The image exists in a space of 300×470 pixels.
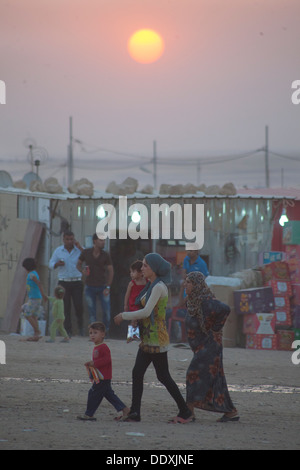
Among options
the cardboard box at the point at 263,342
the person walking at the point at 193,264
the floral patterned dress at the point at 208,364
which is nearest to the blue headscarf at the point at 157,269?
the floral patterned dress at the point at 208,364

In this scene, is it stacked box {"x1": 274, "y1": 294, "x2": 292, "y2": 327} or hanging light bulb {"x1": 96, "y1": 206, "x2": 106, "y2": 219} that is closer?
stacked box {"x1": 274, "y1": 294, "x2": 292, "y2": 327}

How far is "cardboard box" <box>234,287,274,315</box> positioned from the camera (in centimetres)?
1503

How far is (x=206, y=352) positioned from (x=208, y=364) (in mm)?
113

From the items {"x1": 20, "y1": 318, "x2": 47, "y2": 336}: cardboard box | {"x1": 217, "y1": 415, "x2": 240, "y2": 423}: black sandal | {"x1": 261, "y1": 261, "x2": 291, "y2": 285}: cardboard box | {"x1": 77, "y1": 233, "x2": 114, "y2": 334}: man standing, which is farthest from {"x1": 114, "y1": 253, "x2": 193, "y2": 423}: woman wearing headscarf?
{"x1": 20, "y1": 318, "x2": 47, "y2": 336}: cardboard box

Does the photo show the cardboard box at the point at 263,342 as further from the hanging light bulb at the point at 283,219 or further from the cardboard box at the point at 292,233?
the hanging light bulb at the point at 283,219

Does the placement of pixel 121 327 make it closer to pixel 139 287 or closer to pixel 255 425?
pixel 139 287

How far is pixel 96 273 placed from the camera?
15.1 metres

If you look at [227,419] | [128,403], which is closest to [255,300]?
[128,403]

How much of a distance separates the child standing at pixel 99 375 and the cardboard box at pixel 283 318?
26.5 ft

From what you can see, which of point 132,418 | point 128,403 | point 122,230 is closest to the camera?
point 132,418

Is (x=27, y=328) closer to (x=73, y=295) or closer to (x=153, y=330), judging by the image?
(x=73, y=295)

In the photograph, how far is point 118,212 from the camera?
1702cm

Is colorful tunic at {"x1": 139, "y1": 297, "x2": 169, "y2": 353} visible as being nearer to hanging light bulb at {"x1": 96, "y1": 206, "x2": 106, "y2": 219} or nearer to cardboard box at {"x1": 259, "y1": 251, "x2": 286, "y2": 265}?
cardboard box at {"x1": 259, "y1": 251, "x2": 286, "y2": 265}

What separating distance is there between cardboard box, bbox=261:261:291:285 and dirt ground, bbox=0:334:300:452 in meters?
2.24
